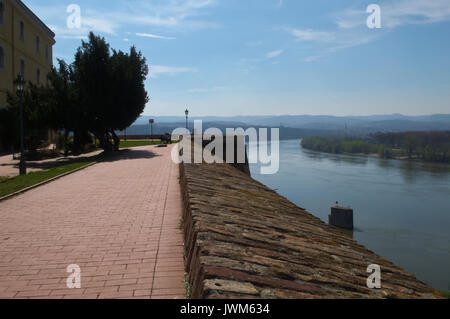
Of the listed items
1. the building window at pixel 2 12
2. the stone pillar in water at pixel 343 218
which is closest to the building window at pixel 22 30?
the building window at pixel 2 12

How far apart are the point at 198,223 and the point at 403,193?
55.3 metres

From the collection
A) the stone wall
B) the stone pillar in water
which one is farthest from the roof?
the stone pillar in water

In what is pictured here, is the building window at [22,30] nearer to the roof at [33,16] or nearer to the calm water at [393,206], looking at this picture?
the roof at [33,16]

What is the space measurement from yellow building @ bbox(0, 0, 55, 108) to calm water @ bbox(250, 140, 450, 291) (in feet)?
104

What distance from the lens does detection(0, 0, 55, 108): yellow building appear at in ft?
74.0

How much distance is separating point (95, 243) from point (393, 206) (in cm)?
4620

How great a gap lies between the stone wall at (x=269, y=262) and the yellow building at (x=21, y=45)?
21881mm

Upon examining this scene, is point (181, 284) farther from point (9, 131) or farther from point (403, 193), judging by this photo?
point (403, 193)

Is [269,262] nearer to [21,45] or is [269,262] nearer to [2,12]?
[2,12]

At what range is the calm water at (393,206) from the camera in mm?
29344

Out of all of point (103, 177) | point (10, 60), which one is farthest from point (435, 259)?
point (10, 60)
